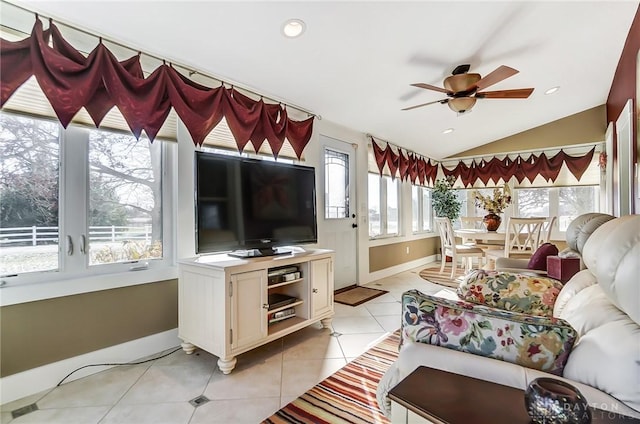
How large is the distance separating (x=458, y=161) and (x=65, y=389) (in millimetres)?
6773

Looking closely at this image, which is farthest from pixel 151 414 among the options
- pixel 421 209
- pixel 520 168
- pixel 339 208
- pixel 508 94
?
pixel 520 168

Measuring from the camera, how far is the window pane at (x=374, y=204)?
4.86 meters

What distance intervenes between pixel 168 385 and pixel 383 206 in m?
3.95

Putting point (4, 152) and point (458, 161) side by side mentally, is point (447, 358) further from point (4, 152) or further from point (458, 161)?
point (458, 161)

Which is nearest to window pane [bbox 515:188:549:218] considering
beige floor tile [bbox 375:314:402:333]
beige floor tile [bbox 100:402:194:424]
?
beige floor tile [bbox 375:314:402:333]

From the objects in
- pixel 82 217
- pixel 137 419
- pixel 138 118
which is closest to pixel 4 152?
pixel 82 217

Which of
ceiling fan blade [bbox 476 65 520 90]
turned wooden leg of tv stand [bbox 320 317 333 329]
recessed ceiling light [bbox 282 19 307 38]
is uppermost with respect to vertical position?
recessed ceiling light [bbox 282 19 307 38]

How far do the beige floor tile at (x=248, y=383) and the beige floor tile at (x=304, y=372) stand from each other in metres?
0.05

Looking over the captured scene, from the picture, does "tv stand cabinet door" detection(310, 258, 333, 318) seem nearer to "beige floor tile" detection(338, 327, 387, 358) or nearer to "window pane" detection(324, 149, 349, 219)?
"beige floor tile" detection(338, 327, 387, 358)

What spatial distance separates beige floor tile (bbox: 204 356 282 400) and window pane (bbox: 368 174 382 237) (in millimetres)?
2988

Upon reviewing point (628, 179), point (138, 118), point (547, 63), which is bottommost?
point (628, 179)

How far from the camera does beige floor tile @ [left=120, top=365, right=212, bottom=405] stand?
1.83 meters

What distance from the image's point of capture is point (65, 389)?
6.29 feet

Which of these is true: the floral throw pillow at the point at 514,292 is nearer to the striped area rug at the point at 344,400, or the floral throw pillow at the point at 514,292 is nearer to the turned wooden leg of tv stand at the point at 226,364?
the striped area rug at the point at 344,400
